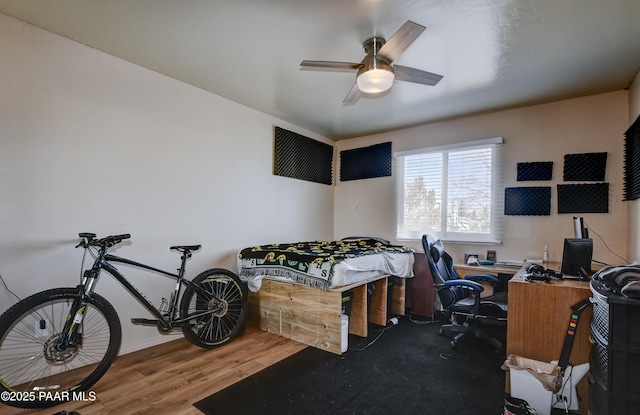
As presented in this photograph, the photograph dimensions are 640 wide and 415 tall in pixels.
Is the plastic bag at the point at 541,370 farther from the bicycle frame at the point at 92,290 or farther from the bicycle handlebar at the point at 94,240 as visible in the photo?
the bicycle handlebar at the point at 94,240

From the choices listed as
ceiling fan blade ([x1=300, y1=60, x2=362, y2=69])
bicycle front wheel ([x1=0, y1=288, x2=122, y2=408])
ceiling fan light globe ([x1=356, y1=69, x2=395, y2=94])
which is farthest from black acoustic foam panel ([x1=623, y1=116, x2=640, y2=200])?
bicycle front wheel ([x1=0, y1=288, x2=122, y2=408])

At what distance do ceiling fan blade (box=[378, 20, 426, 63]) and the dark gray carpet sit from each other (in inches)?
92.0

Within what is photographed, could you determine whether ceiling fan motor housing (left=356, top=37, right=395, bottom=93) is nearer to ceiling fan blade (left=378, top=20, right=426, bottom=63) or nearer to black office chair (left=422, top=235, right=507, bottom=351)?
ceiling fan blade (left=378, top=20, right=426, bottom=63)

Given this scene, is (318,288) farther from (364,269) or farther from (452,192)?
(452,192)

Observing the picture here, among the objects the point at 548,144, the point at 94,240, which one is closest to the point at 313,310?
the point at 94,240

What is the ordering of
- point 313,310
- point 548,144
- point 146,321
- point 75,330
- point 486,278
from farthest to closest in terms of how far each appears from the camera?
point 548,144
point 486,278
point 313,310
point 146,321
point 75,330

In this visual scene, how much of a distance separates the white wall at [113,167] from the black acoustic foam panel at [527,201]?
308 centimetres

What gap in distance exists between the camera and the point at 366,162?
4.93m

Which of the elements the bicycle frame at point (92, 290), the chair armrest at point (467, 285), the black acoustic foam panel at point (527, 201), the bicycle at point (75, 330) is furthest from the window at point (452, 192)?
the bicycle frame at point (92, 290)

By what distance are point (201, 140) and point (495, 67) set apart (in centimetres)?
297

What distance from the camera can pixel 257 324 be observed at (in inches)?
134

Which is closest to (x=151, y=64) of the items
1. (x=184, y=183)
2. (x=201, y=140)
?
(x=201, y=140)

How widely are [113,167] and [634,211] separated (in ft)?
15.5

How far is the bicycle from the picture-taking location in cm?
197
